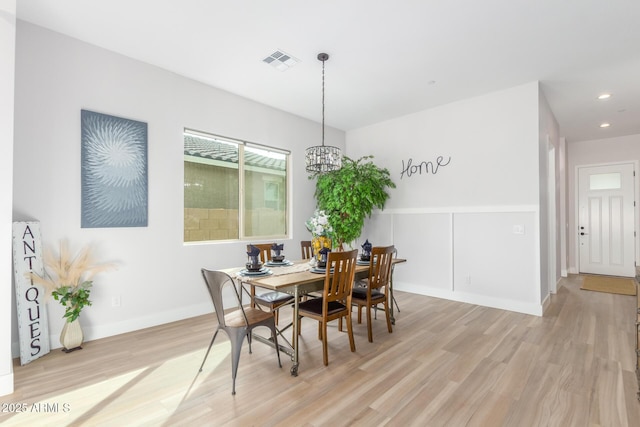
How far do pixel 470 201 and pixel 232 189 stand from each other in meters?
→ 3.44

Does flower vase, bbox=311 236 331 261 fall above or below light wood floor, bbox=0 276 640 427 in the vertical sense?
above

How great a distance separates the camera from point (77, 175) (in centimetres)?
299

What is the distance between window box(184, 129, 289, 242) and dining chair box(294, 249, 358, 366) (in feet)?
6.51

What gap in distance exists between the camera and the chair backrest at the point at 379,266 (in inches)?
121

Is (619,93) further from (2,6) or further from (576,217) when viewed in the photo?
(2,6)

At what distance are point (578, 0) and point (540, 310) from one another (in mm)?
3304

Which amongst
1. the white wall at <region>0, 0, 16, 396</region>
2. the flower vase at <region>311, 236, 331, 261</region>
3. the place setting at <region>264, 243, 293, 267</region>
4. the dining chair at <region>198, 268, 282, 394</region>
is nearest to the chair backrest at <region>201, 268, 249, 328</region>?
the dining chair at <region>198, 268, 282, 394</region>

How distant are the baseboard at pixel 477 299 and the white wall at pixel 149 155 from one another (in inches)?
110

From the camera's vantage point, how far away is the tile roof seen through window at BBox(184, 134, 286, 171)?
13.0ft

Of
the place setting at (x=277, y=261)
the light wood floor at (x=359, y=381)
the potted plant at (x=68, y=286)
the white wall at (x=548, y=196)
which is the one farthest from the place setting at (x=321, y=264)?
the white wall at (x=548, y=196)

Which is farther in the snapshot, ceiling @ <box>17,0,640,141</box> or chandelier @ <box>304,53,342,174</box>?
chandelier @ <box>304,53,342,174</box>

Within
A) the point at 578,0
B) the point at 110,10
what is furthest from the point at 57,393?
the point at 578,0

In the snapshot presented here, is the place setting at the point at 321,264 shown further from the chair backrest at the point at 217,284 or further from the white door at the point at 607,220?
the white door at the point at 607,220

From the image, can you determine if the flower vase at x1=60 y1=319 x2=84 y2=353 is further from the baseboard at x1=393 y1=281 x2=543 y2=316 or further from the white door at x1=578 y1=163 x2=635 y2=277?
the white door at x1=578 y1=163 x2=635 y2=277
